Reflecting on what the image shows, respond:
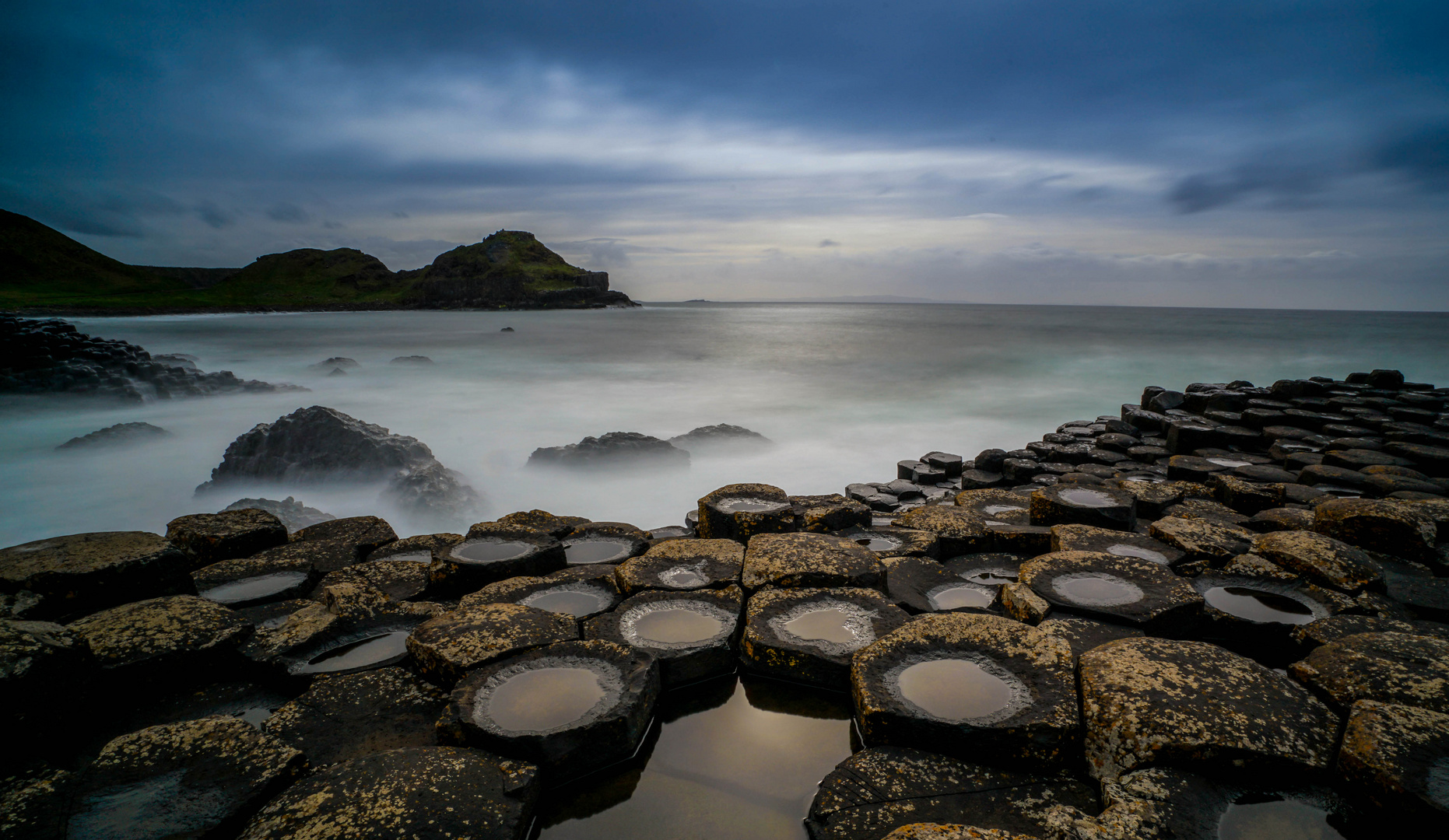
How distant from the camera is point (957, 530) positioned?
409 cm

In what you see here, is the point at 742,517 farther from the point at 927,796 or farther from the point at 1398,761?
the point at 1398,761

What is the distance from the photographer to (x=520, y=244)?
3979 inches

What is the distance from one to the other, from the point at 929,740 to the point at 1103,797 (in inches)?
20.4

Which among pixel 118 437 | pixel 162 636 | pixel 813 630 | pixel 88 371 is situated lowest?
pixel 118 437

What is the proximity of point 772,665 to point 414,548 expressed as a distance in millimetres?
2995

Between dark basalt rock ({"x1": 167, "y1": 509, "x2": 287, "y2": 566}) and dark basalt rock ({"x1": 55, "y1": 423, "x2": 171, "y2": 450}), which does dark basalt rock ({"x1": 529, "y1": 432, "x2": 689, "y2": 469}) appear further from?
dark basalt rock ({"x1": 55, "y1": 423, "x2": 171, "y2": 450})

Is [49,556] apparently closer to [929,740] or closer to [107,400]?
[929,740]

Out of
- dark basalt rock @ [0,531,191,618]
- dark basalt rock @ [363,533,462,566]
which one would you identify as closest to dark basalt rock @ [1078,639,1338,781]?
dark basalt rock @ [363,533,462,566]

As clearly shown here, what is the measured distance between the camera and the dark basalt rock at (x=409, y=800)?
5.56ft

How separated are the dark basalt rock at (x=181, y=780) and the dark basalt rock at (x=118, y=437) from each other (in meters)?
11.7

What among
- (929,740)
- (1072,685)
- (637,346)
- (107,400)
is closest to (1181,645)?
(1072,685)

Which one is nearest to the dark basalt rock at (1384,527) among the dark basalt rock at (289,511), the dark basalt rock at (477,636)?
the dark basalt rock at (477,636)

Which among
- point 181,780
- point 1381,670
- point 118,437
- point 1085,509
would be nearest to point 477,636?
point 181,780

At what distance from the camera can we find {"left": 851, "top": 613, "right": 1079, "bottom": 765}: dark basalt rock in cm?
202
